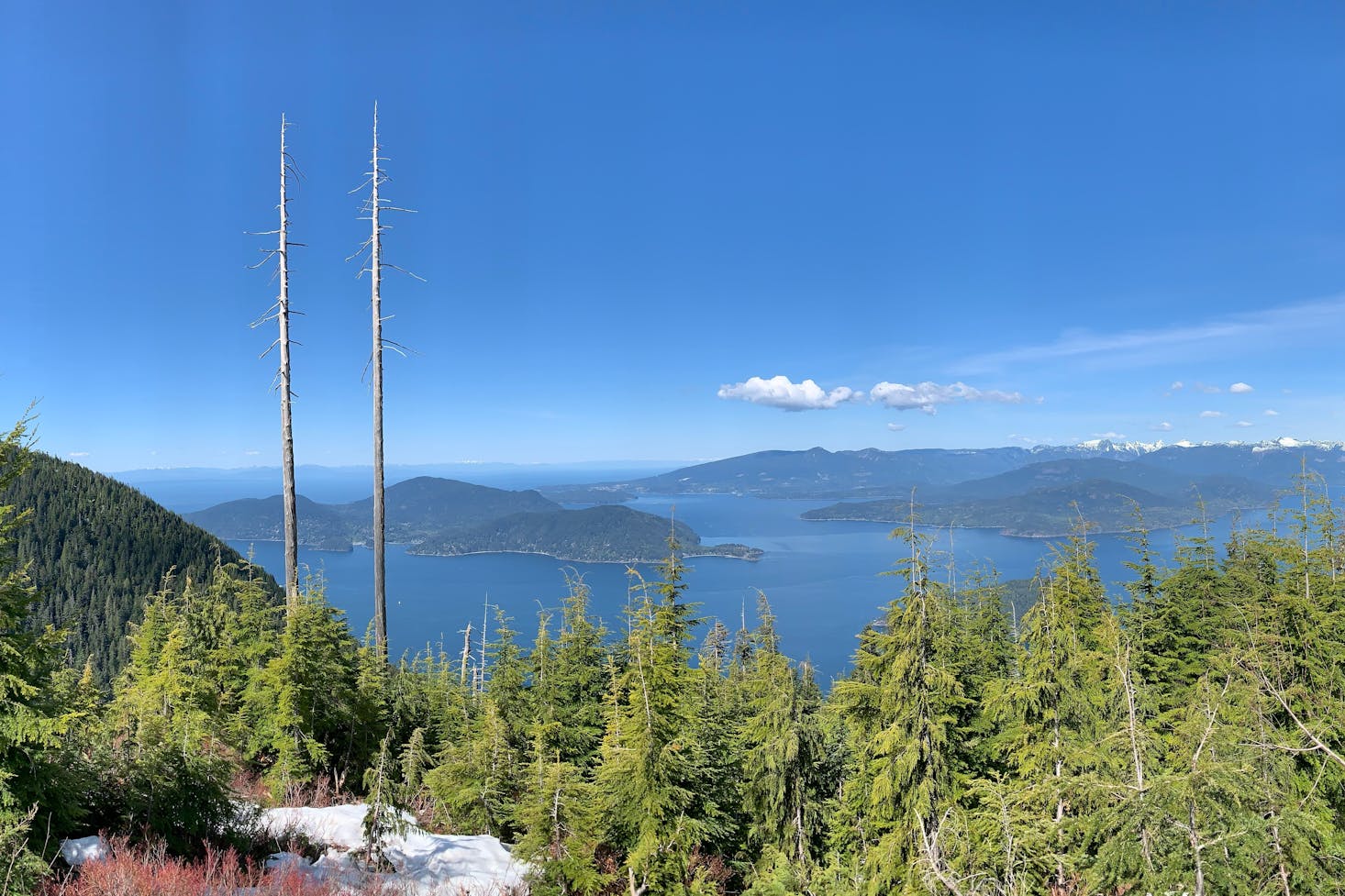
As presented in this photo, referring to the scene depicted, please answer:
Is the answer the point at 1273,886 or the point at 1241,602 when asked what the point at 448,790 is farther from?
the point at 1241,602

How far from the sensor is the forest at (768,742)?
5.20m

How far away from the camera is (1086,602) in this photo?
15.7 m

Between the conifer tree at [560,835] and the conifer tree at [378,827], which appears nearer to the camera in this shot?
the conifer tree at [560,835]

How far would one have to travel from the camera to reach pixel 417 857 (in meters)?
7.94

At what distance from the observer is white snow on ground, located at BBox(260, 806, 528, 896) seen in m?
7.14

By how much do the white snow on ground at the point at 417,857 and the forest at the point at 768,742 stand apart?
51 cm

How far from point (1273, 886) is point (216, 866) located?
9439mm

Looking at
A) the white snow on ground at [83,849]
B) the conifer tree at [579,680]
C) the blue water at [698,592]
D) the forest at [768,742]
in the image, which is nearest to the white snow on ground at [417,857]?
the forest at [768,742]

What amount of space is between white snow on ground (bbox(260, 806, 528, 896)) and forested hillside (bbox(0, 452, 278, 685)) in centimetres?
10709

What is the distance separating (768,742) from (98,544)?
464 ft

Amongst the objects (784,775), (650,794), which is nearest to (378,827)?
(650,794)

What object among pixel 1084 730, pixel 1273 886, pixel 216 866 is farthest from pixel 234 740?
pixel 1084 730

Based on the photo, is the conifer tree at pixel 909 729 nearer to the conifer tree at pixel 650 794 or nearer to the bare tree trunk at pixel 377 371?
the conifer tree at pixel 650 794

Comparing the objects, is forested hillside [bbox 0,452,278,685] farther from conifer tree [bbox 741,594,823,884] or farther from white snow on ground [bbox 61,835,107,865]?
white snow on ground [bbox 61,835,107,865]
